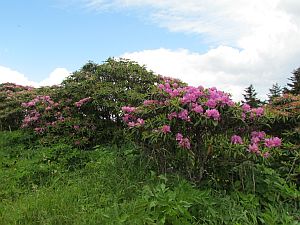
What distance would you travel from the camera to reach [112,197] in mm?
4746

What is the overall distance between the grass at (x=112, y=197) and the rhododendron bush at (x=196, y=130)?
29 centimetres

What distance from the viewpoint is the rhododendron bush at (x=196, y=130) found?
4625 mm

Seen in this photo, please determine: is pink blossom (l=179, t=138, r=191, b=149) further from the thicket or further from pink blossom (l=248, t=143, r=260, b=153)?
pink blossom (l=248, t=143, r=260, b=153)

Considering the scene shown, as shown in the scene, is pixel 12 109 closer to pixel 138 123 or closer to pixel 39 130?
pixel 39 130

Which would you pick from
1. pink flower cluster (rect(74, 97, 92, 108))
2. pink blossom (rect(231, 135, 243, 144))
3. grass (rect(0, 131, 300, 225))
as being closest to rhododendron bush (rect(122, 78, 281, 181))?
pink blossom (rect(231, 135, 243, 144))

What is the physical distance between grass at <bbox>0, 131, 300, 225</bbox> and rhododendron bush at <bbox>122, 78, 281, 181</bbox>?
0.29m

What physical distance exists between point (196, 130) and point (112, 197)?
1205mm

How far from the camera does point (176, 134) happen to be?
4.75m

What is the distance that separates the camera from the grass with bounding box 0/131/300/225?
3953 millimetres

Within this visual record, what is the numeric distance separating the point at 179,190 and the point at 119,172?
59.6 inches

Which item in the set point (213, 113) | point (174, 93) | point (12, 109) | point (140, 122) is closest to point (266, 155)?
point (213, 113)

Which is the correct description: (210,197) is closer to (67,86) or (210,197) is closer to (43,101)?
(67,86)

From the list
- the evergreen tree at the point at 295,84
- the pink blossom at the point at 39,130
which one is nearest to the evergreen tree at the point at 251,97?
the evergreen tree at the point at 295,84

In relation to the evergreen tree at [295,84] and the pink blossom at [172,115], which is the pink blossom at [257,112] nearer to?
the pink blossom at [172,115]
